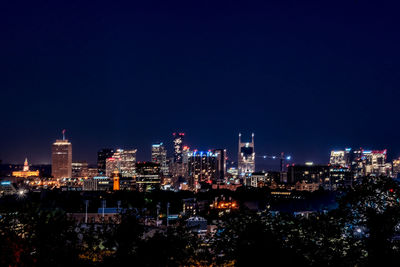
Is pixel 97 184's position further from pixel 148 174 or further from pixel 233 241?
pixel 233 241

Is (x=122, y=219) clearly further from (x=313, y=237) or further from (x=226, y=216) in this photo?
(x=313, y=237)

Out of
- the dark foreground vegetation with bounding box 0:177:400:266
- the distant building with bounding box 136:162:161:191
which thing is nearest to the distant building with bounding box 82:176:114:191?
the distant building with bounding box 136:162:161:191

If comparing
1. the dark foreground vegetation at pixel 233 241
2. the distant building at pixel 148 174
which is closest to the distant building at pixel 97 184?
the distant building at pixel 148 174

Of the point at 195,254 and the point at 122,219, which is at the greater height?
the point at 122,219

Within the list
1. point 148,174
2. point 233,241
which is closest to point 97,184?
A: point 148,174

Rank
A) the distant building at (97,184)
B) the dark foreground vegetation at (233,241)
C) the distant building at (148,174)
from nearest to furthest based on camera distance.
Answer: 1. the dark foreground vegetation at (233,241)
2. the distant building at (148,174)
3. the distant building at (97,184)

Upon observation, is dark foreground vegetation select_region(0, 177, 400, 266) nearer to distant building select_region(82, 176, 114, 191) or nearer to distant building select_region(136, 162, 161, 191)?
distant building select_region(136, 162, 161, 191)

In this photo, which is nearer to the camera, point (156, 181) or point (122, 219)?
point (122, 219)

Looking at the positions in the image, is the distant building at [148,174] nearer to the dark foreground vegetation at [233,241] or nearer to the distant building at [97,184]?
the distant building at [97,184]

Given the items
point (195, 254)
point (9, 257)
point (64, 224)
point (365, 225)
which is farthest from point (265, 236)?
point (9, 257)
